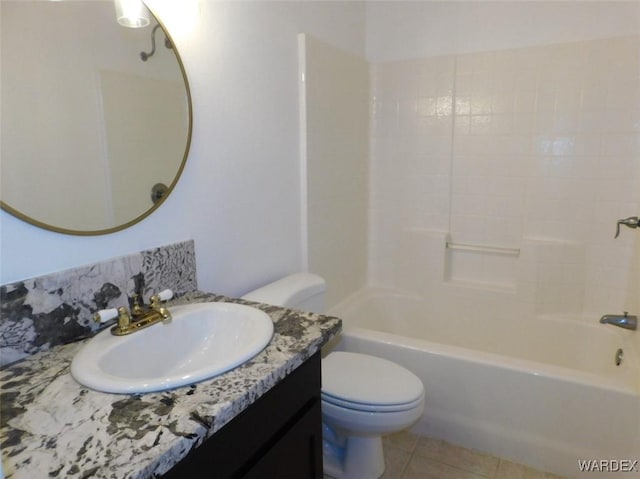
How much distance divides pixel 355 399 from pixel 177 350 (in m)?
0.67

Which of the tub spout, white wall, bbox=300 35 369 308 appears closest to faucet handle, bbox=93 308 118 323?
white wall, bbox=300 35 369 308

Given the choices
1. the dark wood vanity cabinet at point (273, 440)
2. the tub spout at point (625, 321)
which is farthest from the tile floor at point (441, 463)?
the dark wood vanity cabinet at point (273, 440)

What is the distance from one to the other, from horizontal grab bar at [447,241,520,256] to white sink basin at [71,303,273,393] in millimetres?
1743

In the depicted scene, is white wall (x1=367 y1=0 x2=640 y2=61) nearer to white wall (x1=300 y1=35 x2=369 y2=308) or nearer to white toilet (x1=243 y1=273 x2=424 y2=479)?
white wall (x1=300 y1=35 x2=369 y2=308)

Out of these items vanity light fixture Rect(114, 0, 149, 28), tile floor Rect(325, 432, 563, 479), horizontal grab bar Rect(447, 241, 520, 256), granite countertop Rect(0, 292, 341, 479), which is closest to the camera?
granite countertop Rect(0, 292, 341, 479)

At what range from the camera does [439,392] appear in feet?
5.86

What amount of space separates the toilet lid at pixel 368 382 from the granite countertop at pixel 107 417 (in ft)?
2.04

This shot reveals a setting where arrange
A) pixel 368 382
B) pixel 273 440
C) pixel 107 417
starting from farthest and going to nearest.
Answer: pixel 368 382, pixel 273 440, pixel 107 417

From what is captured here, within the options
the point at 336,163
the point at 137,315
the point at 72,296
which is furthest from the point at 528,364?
the point at 72,296

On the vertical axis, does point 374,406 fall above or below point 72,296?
below

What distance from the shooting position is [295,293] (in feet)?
5.05

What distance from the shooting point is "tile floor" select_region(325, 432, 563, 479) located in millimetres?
1647

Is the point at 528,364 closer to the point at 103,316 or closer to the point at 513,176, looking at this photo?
the point at 513,176

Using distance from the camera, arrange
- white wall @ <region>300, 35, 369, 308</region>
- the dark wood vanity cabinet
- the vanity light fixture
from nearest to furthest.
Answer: the dark wood vanity cabinet < the vanity light fixture < white wall @ <region>300, 35, 369, 308</region>
